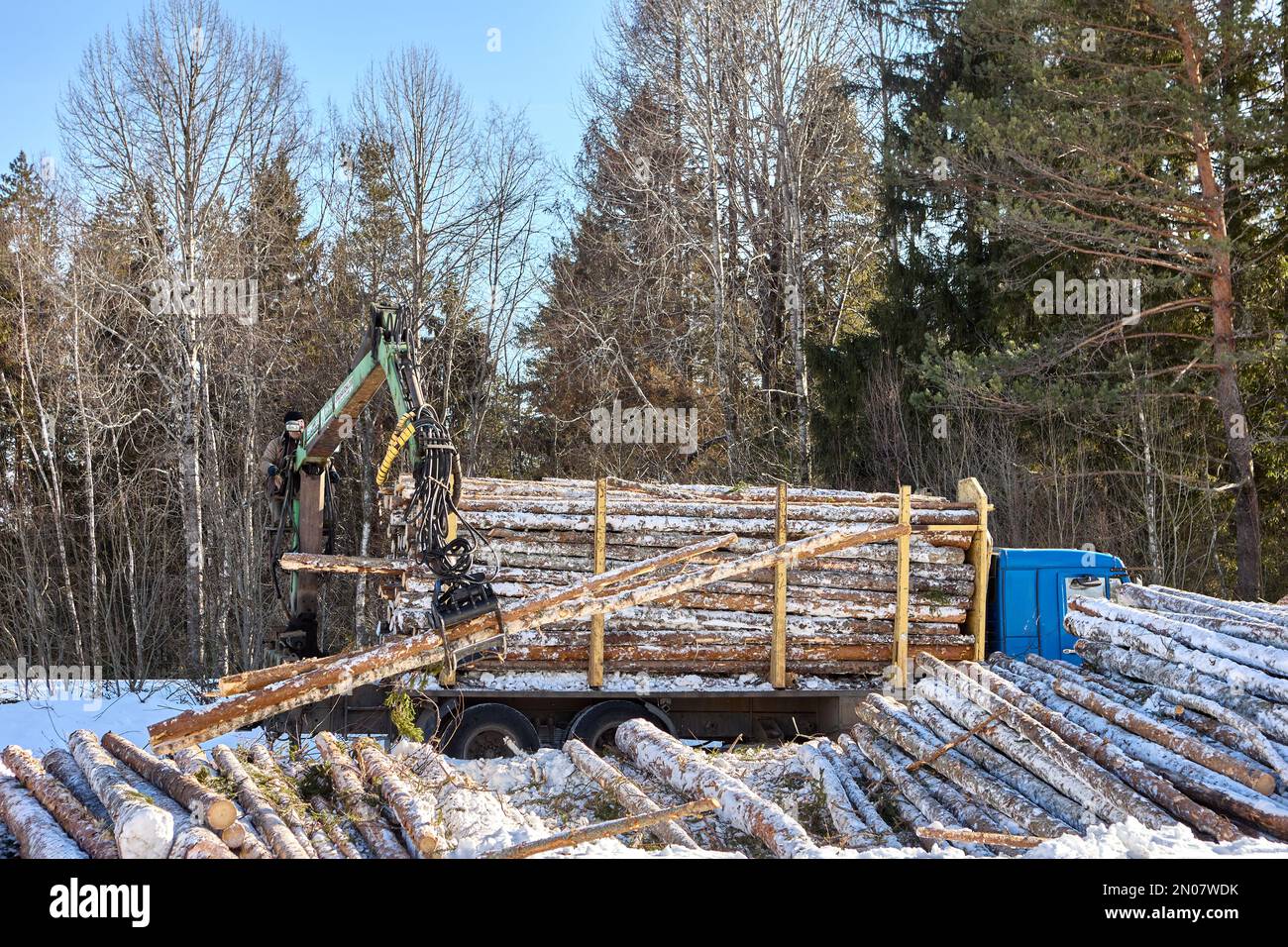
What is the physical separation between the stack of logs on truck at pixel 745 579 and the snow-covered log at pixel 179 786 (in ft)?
12.0

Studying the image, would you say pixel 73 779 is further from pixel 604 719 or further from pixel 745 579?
pixel 745 579

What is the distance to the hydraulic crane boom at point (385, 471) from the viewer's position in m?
6.91

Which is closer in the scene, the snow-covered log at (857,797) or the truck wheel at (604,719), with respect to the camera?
the snow-covered log at (857,797)

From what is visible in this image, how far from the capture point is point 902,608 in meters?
11.3

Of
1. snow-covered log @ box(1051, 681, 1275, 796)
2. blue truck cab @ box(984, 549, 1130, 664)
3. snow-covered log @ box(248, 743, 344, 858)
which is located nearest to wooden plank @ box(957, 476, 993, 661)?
blue truck cab @ box(984, 549, 1130, 664)

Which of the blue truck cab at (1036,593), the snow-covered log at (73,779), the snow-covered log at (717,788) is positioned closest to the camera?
the snow-covered log at (717,788)

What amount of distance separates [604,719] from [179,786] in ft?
16.9

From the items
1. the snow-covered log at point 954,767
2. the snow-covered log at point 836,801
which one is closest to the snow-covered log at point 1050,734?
the snow-covered log at point 954,767

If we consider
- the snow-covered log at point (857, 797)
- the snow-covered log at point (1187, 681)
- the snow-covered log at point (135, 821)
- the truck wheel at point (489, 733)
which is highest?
the snow-covered log at point (1187, 681)

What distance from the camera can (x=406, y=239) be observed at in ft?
80.0

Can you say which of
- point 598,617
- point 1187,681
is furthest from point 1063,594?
point 598,617

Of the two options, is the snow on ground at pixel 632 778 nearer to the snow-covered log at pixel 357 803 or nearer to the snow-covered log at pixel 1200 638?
the snow-covered log at pixel 357 803

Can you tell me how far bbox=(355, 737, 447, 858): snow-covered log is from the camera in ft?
20.6

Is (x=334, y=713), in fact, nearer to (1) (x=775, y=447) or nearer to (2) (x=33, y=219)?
(1) (x=775, y=447)
